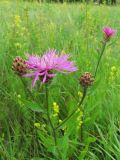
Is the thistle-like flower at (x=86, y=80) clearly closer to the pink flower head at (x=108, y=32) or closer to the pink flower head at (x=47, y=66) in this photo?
the pink flower head at (x=47, y=66)

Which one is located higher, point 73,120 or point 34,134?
point 73,120

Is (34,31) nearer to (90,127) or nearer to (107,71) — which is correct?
(107,71)

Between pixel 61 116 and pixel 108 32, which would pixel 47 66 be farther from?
pixel 61 116

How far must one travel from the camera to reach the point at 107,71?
6.25 ft

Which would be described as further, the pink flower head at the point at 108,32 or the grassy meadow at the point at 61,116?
the pink flower head at the point at 108,32

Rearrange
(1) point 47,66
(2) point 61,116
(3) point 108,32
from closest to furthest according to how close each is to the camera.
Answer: (1) point 47,66, (3) point 108,32, (2) point 61,116

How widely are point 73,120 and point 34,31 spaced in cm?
133

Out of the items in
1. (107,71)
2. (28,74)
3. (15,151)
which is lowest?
(15,151)

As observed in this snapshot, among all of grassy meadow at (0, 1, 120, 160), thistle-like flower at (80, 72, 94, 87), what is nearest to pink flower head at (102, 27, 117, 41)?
grassy meadow at (0, 1, 120, 160)

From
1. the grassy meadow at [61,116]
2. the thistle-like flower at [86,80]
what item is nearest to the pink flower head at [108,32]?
the grassy meadow at [61,116]

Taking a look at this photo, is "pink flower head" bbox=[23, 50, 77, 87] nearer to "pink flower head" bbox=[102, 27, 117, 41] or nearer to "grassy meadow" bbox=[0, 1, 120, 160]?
"grassy meadow" bbox=[0, 1, 120, 160]

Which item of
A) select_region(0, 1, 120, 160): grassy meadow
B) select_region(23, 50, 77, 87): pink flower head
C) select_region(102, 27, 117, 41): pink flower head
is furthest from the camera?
select_region(102, 27, 117, 41): pink flower head

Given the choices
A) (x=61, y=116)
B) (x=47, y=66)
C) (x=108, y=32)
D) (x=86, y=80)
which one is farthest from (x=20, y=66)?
(x=61, y=116)

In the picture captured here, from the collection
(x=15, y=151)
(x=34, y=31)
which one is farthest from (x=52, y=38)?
(x=15, y=151)
